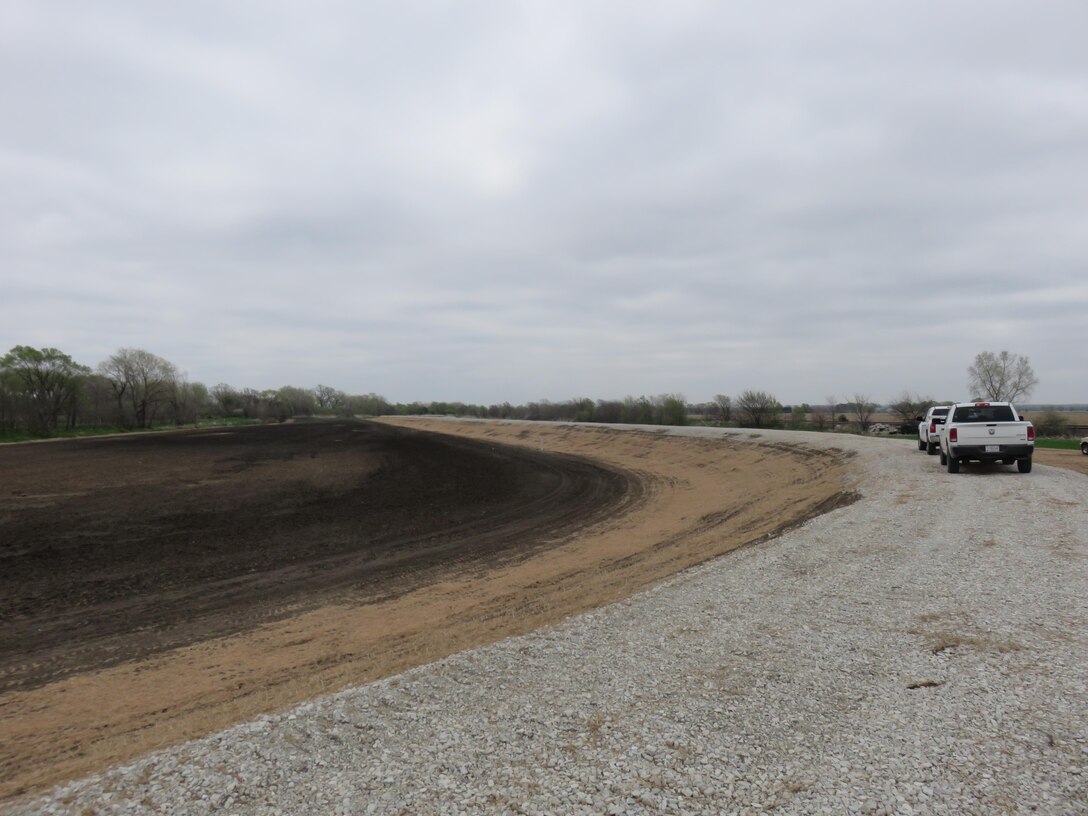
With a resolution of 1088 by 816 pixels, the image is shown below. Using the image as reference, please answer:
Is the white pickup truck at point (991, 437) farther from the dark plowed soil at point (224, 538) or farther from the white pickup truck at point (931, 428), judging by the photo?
the dark plowed soil at point (224, 538)

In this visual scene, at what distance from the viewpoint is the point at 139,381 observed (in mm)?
97500

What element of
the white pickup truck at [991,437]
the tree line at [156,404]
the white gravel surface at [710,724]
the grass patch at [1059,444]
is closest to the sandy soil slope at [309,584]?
the white gravel surface at [710,724]

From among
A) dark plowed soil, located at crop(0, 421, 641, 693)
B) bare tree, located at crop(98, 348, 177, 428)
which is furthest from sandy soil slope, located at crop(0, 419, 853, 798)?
bare tree, located at crop(98, 348, 177, 428)

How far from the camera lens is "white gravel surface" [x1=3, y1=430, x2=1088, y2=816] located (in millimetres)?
3490

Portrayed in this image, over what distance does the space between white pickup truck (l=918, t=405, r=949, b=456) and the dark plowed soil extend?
11498 mm

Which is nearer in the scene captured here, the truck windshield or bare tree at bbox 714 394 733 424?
the truck windshield

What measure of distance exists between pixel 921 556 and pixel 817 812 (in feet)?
22.9

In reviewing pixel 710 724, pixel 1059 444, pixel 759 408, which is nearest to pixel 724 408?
pixel 759 408

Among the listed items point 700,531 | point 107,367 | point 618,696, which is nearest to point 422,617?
point 618,696

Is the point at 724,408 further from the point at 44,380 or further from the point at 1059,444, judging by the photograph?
the point at 44,380

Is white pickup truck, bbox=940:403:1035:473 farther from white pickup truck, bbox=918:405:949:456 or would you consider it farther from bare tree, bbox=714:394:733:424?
bare tree, bbox=714:394:733:424

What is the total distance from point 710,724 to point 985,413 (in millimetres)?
16825

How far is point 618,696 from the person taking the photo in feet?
15.6

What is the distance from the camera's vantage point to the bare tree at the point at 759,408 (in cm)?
7625
